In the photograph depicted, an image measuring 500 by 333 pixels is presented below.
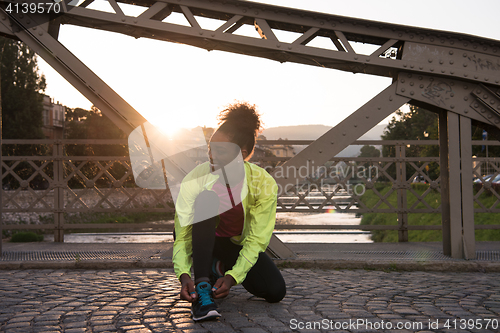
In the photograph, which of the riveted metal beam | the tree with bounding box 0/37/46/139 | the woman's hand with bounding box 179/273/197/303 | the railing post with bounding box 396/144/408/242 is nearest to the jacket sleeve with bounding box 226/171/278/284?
the woman's hand with bounding box 179/273/197/303

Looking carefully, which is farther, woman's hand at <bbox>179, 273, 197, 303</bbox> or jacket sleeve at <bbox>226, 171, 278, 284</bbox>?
jacket sleeve at <bbox>226, 171, 278, 284</bbox>

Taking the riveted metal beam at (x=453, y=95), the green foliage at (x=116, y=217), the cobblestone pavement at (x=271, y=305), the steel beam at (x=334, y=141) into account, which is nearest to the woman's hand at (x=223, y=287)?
the cobblestone pavement at (x=271, y=305)

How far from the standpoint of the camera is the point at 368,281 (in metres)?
4.36

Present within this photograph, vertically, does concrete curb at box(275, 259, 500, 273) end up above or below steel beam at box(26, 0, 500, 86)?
below

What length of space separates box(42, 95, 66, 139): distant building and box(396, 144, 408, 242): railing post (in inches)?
2671

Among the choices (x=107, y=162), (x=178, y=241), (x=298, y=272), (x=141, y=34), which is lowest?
(x=298, y=272)

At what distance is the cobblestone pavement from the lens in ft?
9.36

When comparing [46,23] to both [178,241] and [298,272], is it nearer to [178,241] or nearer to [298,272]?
[178,241]

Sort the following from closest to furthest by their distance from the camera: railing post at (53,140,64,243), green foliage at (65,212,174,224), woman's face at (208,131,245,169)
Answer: woman's face at (208,131,245,169) → railing post at (53,140,64,243) → green foliage at (65,212,174,224)

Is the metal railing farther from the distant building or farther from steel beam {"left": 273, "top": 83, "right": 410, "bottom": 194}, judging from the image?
the distant building

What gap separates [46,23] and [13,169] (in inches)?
121

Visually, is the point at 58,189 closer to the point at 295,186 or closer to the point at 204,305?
the point at 295,186

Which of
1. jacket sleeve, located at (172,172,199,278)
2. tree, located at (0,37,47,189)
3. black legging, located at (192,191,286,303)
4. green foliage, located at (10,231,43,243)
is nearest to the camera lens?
black legging, located at (192,191,286,303)

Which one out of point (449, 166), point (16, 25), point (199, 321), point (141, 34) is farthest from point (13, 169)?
point (449, 166)
